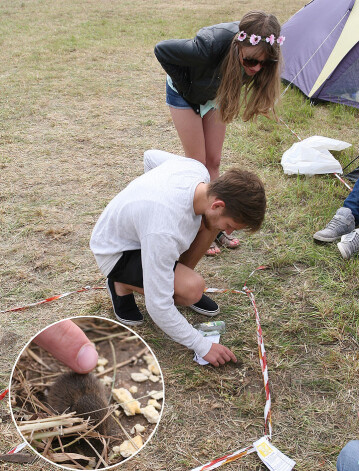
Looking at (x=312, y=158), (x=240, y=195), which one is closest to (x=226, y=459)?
(x=240, y=195)

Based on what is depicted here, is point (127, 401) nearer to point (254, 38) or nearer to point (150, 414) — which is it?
point (150, 414)

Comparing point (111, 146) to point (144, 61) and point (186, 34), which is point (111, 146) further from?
point (186, 34)

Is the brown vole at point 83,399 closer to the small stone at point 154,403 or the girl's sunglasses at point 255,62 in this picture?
the small stone at point 154,403

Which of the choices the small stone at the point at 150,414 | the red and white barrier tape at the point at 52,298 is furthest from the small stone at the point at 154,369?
the red and white barrier tape at the point at 52,298

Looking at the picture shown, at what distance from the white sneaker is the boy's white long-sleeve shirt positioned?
40.4 inches

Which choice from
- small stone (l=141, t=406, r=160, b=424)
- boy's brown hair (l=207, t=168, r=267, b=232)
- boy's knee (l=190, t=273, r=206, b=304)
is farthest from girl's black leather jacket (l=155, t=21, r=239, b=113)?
small stone (l=141, t=406, r=160, b=424)

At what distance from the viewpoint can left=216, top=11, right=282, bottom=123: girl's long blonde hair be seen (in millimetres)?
2020

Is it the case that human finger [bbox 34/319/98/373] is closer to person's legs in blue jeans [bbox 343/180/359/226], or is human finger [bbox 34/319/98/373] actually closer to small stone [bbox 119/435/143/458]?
small stone [bbox 119/435/143/458]

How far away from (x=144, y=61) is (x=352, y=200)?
14.3 ft

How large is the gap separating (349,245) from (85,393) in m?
1.88

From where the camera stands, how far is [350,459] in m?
1.36

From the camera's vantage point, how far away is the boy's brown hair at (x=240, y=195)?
5.81 feet

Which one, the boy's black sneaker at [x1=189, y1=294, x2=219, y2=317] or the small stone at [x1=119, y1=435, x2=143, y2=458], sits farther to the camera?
the boy's black sneaker at [x1=189, y1=294, x2=219, y2=317]

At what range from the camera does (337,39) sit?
14.8ft
